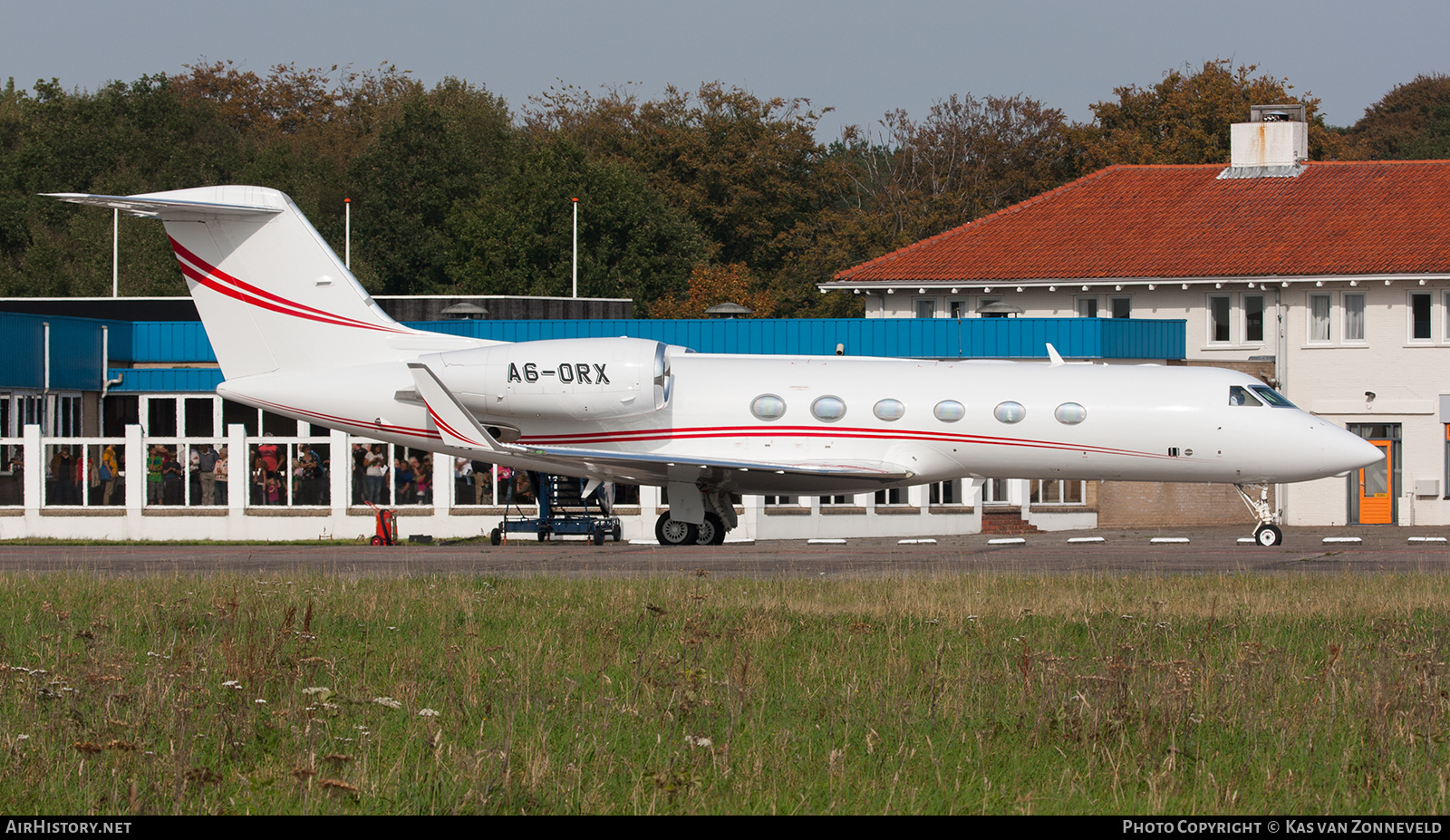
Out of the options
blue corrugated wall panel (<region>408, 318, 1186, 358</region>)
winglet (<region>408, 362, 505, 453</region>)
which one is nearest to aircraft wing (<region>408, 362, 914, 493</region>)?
winglet (<region>408, 362, 505, 453</region>)

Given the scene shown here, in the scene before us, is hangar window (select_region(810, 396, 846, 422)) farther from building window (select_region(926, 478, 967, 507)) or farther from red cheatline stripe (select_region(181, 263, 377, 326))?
building window (select_region(926, 478, 967, 507))

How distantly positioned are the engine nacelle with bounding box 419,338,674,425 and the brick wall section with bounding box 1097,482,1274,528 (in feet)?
54.2

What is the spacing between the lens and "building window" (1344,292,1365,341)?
39.8 metres

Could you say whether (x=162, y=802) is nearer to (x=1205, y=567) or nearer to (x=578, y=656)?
(x=578, y=656)

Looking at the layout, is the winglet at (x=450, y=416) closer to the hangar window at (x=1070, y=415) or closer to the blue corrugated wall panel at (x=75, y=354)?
the hangar window at (x=1070, y=415)

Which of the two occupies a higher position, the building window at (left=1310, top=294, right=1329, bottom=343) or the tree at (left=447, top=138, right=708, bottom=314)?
the tree at (left=447, top=138, right=708, bottom=314)

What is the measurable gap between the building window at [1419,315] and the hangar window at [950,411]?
2008 centimetres

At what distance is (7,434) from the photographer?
1457 inches

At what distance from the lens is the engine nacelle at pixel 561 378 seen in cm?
2452

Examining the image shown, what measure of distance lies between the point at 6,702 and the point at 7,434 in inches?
1186

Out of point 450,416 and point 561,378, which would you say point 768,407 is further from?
point 450,416

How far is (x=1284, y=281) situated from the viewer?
3959 centimetres

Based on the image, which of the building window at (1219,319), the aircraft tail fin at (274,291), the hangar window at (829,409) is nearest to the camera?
the hangar window at (829,409)

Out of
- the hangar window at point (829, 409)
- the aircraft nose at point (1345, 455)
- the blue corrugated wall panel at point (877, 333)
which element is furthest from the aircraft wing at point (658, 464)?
the blue corrugated wall panel at point (877, 333)
